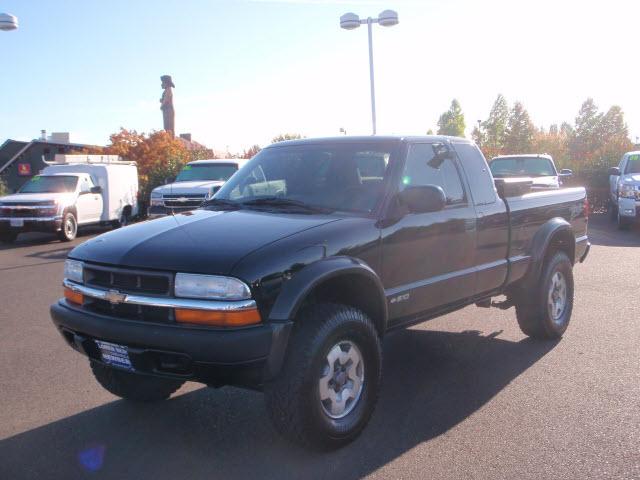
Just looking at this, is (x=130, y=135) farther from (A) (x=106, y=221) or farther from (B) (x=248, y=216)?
(B) (x=248, y=216)

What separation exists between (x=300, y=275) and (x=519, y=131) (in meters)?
64.3

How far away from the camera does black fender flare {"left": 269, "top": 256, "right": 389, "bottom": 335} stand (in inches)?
143

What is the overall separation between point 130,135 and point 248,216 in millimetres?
30976

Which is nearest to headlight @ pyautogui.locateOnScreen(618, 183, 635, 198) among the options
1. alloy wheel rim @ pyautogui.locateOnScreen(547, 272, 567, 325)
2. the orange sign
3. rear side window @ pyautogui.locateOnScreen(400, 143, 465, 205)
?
alloy wheel rim @ pyautogui.locateOnScreen(547, 272, 567, 325)

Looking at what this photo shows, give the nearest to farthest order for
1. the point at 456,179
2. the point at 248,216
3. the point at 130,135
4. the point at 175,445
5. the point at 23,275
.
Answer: the point at 175,445
the point at 248,216
the point at 456,179
the point at 23,275
the point at 130,135

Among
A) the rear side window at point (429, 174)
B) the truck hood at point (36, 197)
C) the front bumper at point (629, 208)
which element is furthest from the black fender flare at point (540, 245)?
the truck hood at point (36, 197)

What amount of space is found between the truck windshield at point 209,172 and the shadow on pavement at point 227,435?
38.6 ft

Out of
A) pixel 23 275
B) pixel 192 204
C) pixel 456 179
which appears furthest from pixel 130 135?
pixel 456 179

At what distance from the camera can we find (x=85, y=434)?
432 cm

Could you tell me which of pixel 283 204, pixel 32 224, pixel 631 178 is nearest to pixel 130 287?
pixel 283 204

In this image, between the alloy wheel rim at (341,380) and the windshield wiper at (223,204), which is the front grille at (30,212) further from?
the alloy wheel rim at (341,380)

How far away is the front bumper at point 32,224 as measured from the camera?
16.0 metres

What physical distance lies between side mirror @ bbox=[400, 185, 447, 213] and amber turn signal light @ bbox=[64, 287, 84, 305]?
86.4 inches

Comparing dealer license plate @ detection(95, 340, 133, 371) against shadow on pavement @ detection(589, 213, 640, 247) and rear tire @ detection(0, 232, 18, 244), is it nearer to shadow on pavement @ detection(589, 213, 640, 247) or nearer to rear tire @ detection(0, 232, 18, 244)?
shadow on pavement @ detection(589, 213, 640, 247)
